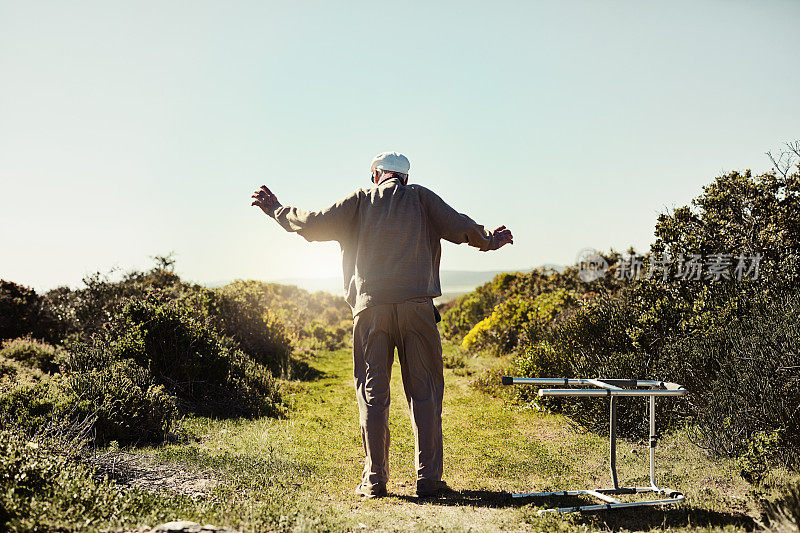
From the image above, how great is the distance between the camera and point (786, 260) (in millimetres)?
6512

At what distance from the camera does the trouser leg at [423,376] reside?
452cm

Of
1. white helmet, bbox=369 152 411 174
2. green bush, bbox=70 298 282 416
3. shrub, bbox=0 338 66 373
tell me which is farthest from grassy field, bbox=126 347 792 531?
shrub, bbox=0 338 66 373

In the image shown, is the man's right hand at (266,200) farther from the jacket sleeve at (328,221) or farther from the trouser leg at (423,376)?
the trouser leg at (423,376)

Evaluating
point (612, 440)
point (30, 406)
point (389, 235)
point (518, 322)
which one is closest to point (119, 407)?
point (30, 406)

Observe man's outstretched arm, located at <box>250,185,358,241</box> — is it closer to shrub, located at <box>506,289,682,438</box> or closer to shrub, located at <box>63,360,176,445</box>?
shrub, located at <box>63,360,176,445</box>

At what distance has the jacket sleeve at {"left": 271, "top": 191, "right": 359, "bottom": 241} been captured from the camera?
4727 millimetres

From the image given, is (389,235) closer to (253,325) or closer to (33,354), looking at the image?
(33,354)

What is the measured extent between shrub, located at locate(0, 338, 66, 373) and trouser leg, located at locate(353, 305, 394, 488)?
5.88m

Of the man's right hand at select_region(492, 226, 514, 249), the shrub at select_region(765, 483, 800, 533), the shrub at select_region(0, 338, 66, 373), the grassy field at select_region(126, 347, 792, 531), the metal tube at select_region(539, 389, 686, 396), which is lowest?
the grassy field at select_region(126, 347, 792, 531)

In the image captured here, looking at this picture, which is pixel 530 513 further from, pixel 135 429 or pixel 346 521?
pixel 135 429

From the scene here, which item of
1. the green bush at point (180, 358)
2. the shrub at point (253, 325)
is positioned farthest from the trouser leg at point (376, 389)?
the shrub at point (253, 325)

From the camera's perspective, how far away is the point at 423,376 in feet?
15.0

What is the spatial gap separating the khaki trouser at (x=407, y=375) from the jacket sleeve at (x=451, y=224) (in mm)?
571

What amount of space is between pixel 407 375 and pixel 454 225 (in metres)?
1.22
